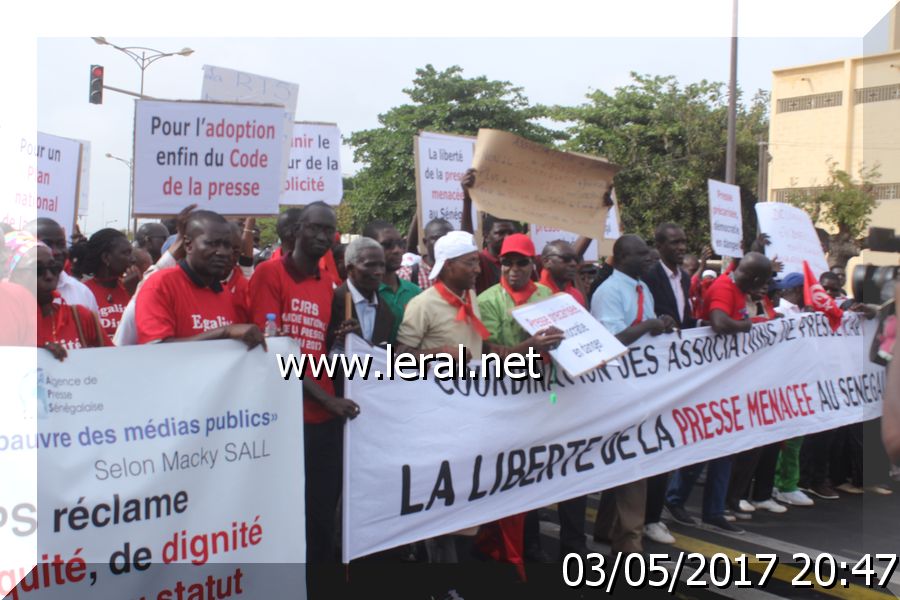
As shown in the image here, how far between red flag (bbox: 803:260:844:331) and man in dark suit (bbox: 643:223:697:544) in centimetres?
126

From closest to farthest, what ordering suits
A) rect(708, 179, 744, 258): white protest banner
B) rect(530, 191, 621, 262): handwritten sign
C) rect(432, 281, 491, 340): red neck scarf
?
rect(432, 281, 491, 340): red neck scarf, rect(530, 191, 621, 262): handwritten sign, rect(708, 179, 744, 258): white protest banner

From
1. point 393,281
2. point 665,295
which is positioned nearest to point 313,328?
point 393,281

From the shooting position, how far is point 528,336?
526 cm

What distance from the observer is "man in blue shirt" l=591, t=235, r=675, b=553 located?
5.55m

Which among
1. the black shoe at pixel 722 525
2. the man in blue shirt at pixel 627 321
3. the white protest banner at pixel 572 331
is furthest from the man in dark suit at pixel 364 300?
the black shoe at pixel 722 525

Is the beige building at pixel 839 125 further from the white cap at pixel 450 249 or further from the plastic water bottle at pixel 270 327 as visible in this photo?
the plastic water bottle at pixel 270 327

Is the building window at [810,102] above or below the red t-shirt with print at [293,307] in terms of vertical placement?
above

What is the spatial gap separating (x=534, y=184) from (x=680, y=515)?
8.44 feet

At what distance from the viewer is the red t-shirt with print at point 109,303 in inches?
212

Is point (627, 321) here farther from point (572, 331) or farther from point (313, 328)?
point (313, 328)

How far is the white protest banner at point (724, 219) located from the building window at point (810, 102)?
113 ft

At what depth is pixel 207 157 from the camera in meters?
5.36

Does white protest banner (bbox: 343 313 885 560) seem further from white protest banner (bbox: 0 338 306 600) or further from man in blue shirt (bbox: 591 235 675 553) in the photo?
white protest banner (bbox: 0 338 306 600)
